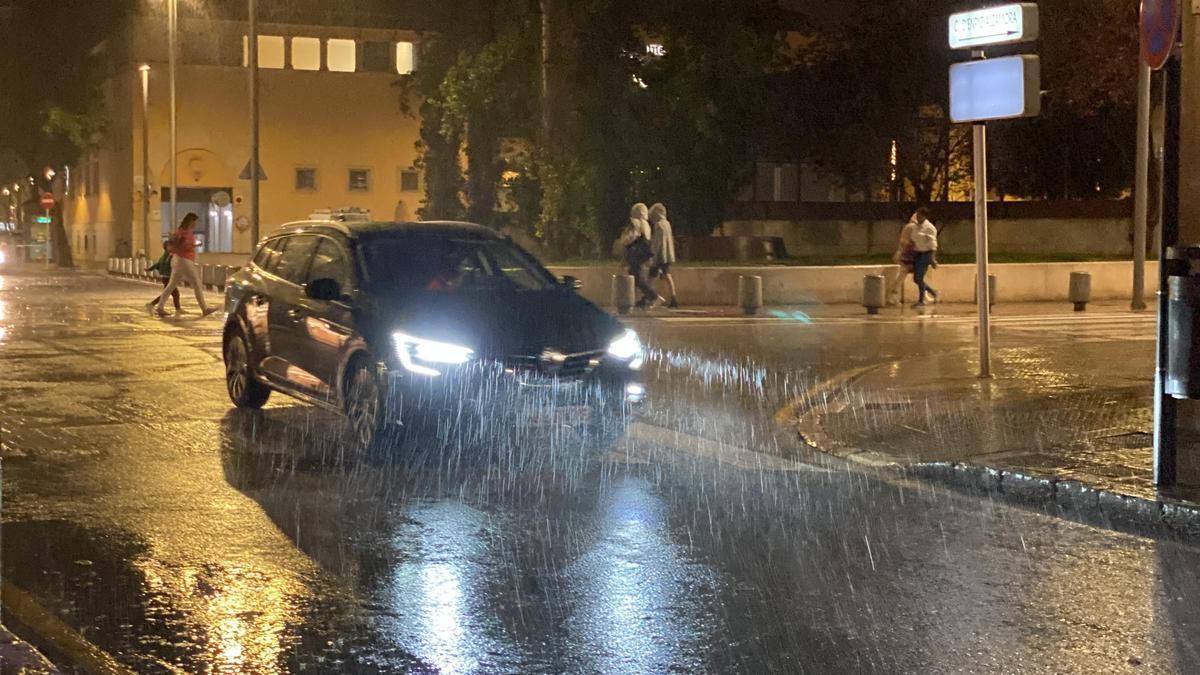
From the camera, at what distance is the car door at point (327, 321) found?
10.6m

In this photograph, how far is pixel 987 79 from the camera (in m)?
13.1

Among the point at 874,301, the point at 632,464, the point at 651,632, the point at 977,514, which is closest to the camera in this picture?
the point at 651,632

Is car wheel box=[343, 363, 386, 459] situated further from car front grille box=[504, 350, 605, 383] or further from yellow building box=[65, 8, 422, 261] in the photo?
yellow building box=[65, 8, 422, 261]

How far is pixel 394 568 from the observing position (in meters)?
6.87

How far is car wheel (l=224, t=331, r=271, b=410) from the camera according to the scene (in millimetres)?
12133

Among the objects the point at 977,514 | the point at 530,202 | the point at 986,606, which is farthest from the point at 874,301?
the point at 986,606

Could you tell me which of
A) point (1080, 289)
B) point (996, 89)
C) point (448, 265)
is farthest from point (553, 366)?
point (1080, 289)

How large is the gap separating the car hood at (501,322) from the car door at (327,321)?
1.45 feet

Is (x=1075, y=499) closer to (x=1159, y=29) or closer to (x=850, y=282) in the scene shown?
(x=1159, y=29)

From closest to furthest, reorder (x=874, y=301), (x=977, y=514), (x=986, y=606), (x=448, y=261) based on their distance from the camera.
Answer: (x=986, y=606) < (x=977, y=514) < (x=448, y=261) < (x=874, y=301)

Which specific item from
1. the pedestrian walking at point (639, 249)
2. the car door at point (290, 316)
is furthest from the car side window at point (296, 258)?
the pedestrian walking at point (639, 249)

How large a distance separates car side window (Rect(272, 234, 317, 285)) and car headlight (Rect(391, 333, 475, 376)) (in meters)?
1.96

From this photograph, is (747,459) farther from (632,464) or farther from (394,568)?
(394,568)

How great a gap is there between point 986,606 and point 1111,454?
12.3 feet
